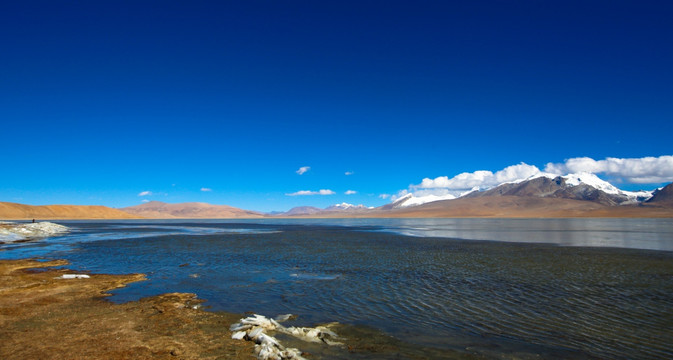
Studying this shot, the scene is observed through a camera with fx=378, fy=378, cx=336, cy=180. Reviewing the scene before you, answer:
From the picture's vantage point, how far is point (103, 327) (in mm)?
10383

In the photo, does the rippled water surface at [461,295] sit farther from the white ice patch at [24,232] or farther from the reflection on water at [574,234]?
the white ice patch at [24,232]

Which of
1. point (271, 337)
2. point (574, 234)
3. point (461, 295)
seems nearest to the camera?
point (271, 337)

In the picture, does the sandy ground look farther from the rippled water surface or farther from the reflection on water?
the reflection on water

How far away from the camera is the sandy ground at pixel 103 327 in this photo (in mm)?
8562

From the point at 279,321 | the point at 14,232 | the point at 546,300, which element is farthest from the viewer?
the point at 14,232

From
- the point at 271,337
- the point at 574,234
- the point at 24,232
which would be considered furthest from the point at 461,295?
the point at 24,232

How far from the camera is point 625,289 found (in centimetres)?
1617

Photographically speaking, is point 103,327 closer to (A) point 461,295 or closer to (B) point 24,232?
(A) point 461,295

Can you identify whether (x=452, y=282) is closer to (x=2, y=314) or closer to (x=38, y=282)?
(x=2, y=314)

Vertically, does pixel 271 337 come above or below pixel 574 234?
below

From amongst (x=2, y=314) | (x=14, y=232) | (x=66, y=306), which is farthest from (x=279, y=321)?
(x=14, y=232)

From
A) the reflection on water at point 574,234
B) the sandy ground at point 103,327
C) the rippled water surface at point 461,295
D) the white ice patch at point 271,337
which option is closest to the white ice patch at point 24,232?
the rippled water surface at point 461,295

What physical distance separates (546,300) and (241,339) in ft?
37.2

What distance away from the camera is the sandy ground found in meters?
8.56
